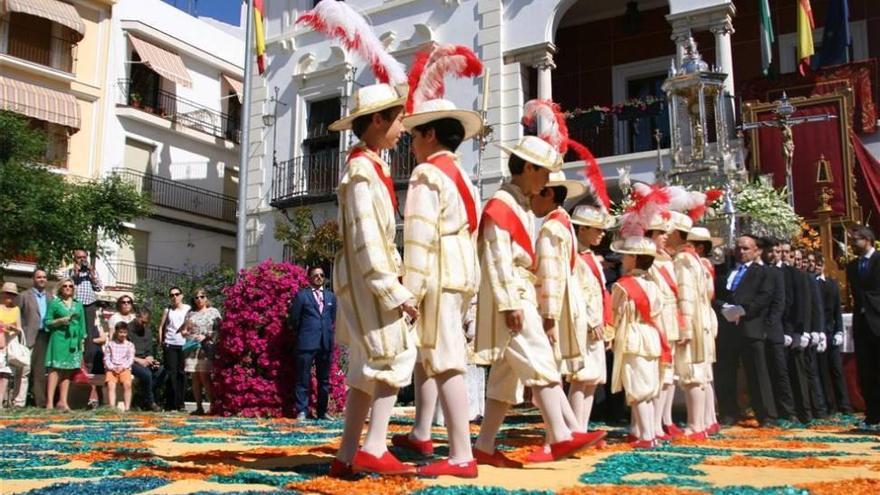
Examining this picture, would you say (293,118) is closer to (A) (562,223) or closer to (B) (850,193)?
(B) (850,193)

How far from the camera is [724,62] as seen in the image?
54.9 ft

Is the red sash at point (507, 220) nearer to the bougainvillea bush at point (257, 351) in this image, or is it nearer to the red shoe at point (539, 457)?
the red shoe at point (539, 457)

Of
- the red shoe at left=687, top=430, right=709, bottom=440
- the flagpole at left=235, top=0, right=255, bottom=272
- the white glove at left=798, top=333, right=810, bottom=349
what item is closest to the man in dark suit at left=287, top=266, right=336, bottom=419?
the red shoe at left=687, top=430, right=709, bottom=440

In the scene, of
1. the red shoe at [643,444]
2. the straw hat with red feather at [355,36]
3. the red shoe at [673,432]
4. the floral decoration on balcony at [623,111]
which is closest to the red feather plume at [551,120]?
the straw hat with red feather at [355,36]

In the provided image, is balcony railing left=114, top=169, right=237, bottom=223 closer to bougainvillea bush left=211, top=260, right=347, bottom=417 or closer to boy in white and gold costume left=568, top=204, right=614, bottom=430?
bougainvillea bush left=211, top=260, right=347, bottom=417

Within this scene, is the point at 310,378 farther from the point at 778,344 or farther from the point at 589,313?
the point at 778,344

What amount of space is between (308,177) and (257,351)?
12507 millimetres

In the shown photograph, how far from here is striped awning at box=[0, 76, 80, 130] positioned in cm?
2445

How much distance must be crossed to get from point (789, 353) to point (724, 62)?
834cm

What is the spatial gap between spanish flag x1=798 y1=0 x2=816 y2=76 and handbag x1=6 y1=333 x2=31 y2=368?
13749 mm

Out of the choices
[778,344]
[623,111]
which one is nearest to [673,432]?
[778,344]

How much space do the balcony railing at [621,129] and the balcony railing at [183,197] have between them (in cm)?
1420

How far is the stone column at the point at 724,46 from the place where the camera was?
16756 mm

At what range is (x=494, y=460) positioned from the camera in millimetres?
4848
